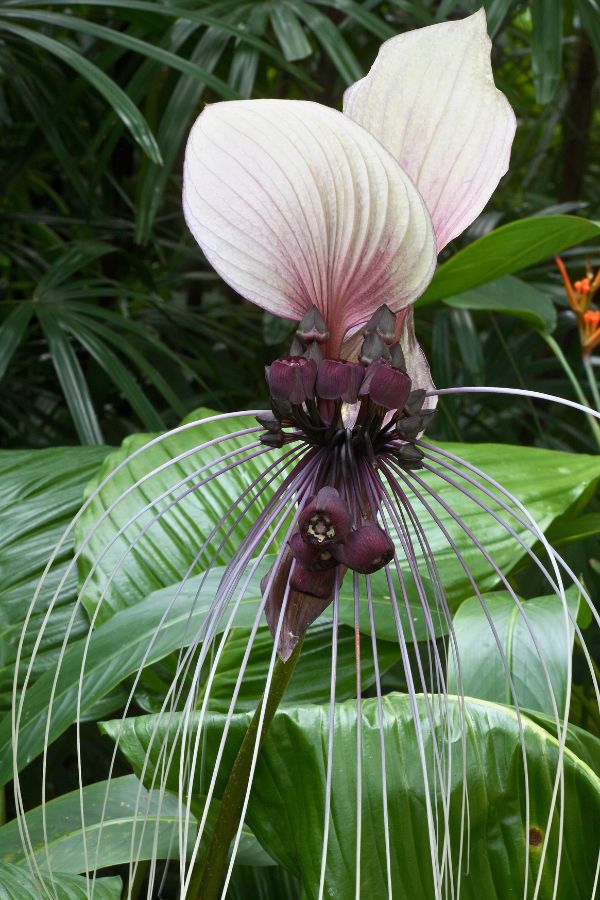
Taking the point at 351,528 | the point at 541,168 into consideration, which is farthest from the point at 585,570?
the point at 541,168

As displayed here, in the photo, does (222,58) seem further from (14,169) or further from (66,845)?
(66,845)

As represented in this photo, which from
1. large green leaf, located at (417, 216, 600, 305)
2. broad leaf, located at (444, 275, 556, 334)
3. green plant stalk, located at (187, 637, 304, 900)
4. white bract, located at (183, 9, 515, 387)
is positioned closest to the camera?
white bract, located at (183, 9, 515, 387)

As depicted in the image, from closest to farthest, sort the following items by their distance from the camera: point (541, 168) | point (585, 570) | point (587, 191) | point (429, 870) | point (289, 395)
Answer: point (289, 395), point (429, 870), point (585, 570), point (587, 191), point (541, 168)

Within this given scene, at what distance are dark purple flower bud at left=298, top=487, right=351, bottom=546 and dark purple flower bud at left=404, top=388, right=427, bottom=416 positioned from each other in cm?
4

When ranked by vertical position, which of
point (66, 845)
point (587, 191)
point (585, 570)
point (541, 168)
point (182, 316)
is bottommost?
point (66, 845)

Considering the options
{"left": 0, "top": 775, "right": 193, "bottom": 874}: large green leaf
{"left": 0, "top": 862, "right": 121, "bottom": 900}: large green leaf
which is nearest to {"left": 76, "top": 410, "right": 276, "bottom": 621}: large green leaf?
→ {"left": 0, "top": 775, "right": 193, "bottom": 874}: large green leaf

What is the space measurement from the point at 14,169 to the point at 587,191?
1.38 m

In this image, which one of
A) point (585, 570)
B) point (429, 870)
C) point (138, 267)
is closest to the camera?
point (429, 870)

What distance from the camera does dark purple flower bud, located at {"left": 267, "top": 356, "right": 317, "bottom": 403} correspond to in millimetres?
318

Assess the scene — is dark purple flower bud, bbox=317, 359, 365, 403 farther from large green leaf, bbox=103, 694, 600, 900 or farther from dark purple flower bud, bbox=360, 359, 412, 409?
large green leaf, bbox=103, 694, 600, 900

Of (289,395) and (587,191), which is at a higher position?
(587,191)

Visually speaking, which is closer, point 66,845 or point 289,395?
point 289,395

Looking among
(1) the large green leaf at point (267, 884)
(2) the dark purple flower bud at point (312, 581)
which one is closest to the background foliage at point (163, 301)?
(1) the large green leaf at point (267, 884)

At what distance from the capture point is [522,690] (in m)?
0.54
